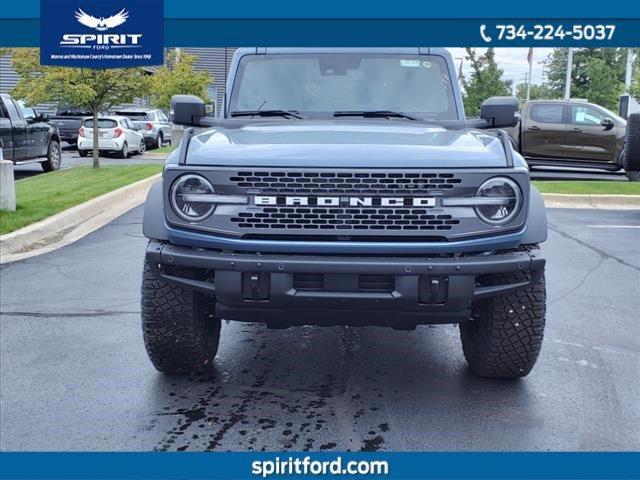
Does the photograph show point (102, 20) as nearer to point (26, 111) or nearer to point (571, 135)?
point (26, 111)

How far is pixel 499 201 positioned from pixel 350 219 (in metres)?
0.68

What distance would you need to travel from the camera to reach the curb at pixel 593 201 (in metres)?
12.1

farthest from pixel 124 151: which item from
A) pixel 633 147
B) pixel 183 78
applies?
pixel 633 147

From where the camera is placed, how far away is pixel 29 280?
21.1 ft

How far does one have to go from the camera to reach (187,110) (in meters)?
4.52

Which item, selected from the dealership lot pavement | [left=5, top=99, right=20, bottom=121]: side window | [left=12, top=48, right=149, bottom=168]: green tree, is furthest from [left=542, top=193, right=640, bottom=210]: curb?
[left=5, top=99, right=20, bottom=121]: side window

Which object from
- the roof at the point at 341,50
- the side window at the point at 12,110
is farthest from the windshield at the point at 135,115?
the roof at the point at 341,50

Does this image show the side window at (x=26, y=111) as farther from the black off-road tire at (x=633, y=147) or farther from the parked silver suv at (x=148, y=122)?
the black off-road tire at (x=633, y=147)

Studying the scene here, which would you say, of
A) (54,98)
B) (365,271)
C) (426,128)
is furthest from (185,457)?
(54,98)

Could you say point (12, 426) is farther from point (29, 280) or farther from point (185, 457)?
point (29, 280)

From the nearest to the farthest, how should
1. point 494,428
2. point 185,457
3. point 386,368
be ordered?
point 185,457, point 494,428, point 386,368

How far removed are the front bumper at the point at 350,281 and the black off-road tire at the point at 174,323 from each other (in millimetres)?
408

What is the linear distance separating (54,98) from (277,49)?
11.8 meters

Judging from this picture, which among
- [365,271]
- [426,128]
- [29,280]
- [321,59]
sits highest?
[321,59]
